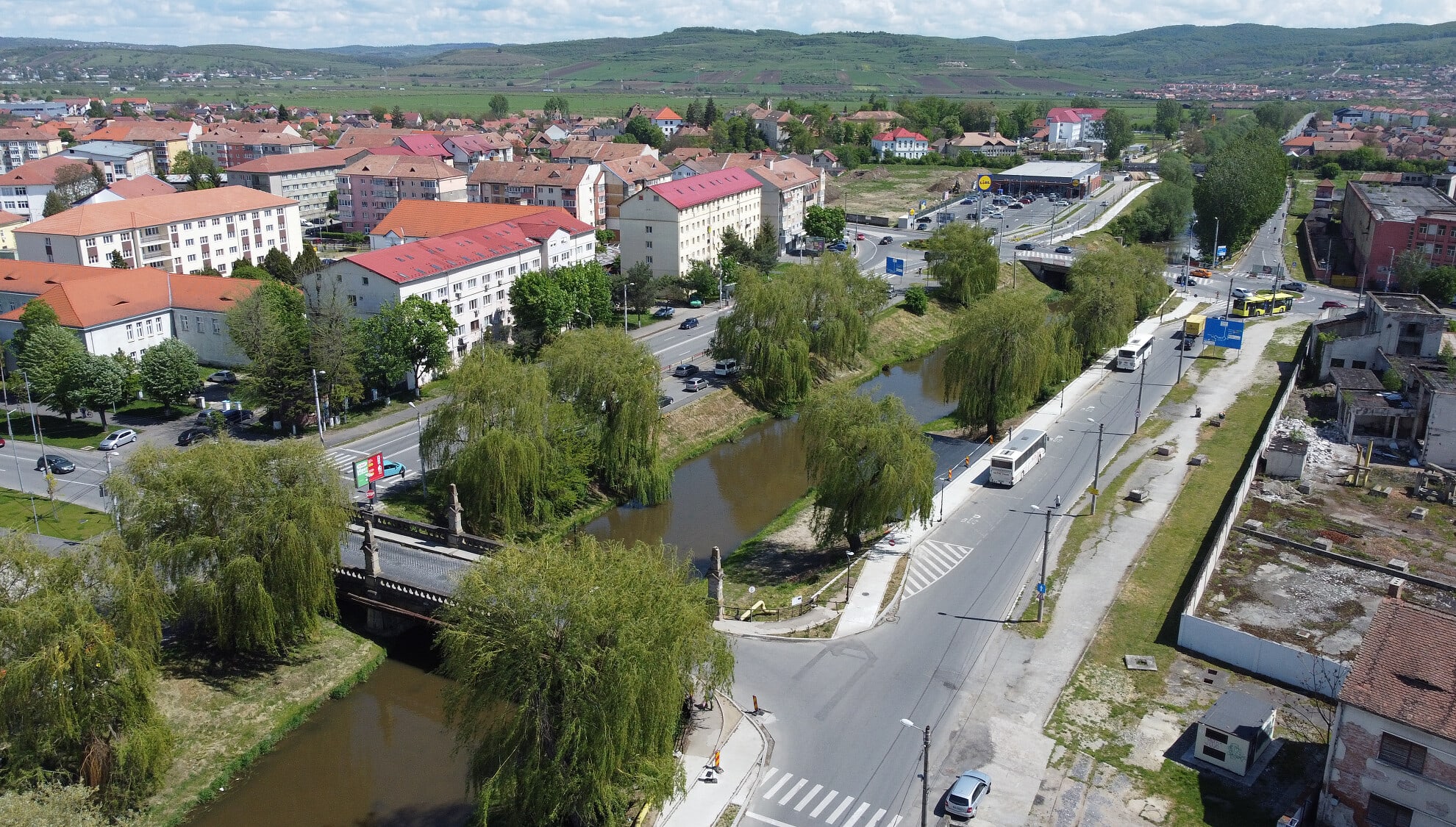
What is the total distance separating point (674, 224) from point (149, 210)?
40379 mm

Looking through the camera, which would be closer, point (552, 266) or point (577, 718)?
point (577, 718)

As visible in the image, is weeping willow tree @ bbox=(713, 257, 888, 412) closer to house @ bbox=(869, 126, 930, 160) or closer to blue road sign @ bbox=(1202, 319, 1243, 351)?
blue road sign @ bbox=(1202, 319, 1243, 351)

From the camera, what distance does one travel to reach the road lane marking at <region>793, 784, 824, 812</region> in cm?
2652

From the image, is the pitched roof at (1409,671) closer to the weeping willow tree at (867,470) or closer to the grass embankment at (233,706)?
the weeping willow tree at (867,470)

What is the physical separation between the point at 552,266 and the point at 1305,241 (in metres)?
82.9

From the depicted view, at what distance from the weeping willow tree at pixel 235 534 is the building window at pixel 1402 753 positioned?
29053 millimetres

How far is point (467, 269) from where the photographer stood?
68250mm

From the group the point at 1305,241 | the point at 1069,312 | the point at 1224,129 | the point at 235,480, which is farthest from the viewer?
the point at 1224,129

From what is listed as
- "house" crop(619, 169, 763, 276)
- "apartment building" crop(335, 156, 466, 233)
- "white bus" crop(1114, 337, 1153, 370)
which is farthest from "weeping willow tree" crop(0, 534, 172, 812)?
"apartment building" crop(335, 156, 466, 233)

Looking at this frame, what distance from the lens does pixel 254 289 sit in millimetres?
64375

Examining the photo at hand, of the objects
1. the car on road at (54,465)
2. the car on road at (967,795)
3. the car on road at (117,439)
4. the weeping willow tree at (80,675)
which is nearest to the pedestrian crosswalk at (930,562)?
the car on road at (967,795)

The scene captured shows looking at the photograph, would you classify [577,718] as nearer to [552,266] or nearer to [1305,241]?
[552,266]

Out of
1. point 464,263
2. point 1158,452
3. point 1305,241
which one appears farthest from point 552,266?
point 1305,241

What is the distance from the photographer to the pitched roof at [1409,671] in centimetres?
2422
